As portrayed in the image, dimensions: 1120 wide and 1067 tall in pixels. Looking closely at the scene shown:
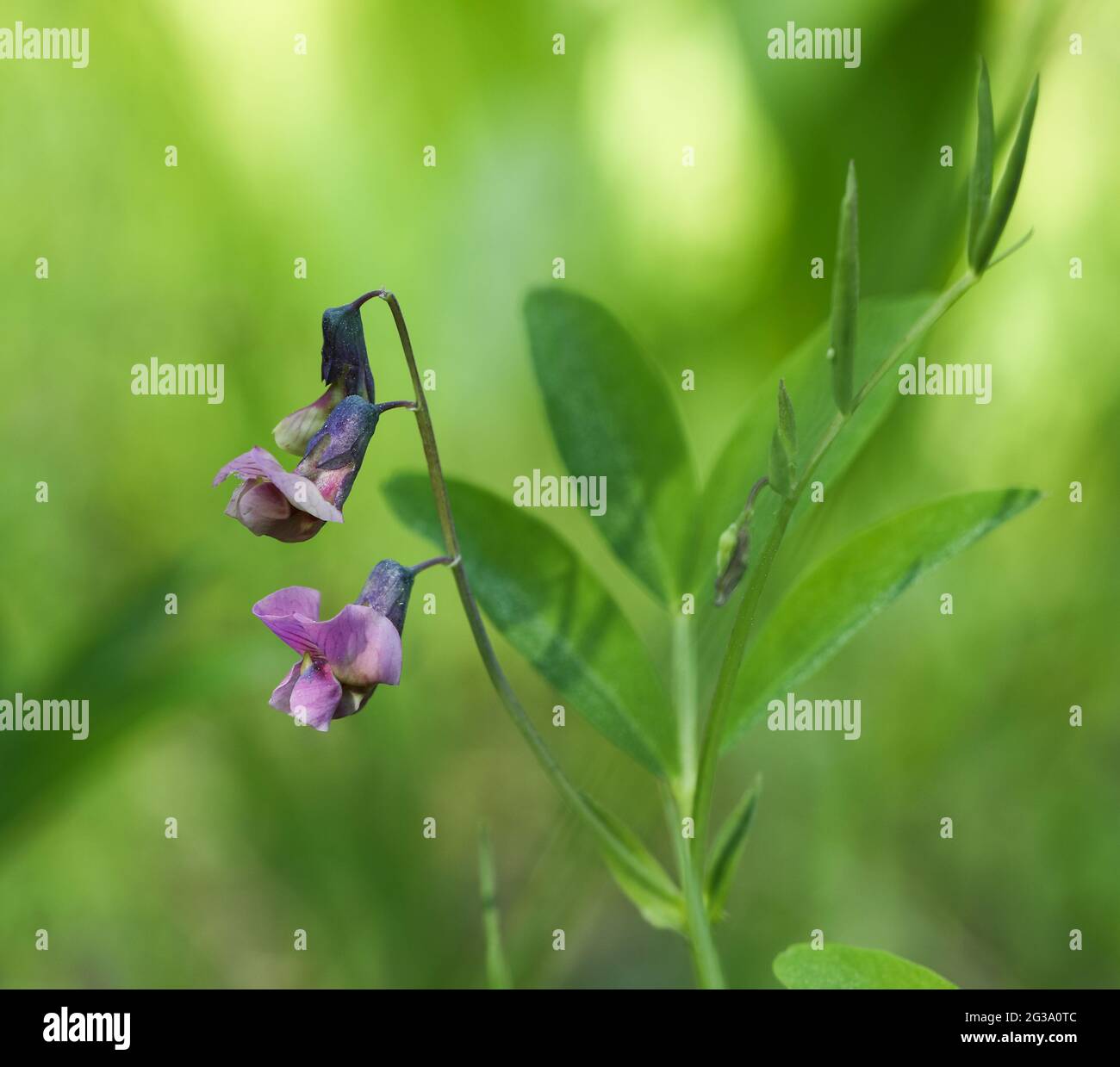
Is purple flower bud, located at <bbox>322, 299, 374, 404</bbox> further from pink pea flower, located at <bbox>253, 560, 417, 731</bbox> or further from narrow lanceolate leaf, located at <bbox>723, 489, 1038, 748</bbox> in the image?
narrow lanceolate leaf, located at <bbox>723, 489, 1038, 748</bbox>

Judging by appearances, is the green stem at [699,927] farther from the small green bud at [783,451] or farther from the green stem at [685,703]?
the small green bud at [783,451]

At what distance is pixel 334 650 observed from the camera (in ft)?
1.68

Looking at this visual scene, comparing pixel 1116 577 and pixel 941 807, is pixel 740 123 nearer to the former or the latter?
pixel 1116 577

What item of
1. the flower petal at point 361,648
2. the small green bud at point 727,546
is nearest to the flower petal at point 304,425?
the flower petal at point 361,648

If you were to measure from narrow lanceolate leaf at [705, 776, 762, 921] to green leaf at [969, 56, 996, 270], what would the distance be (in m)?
0.33

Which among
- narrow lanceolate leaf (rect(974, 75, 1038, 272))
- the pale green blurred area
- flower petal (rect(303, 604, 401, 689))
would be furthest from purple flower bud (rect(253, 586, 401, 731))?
the pale green blurred area

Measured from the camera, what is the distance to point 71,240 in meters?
1.62

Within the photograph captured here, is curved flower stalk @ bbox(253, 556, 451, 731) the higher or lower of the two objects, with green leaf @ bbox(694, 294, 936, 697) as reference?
lower

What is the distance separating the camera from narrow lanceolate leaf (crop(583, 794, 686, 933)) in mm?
602

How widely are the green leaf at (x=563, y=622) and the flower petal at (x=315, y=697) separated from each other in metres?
0.16

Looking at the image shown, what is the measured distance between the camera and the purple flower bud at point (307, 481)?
0.49m

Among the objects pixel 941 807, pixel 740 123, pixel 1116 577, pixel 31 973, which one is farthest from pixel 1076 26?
pixel 31 973

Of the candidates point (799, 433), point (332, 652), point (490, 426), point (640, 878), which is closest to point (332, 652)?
point (332, 652)
